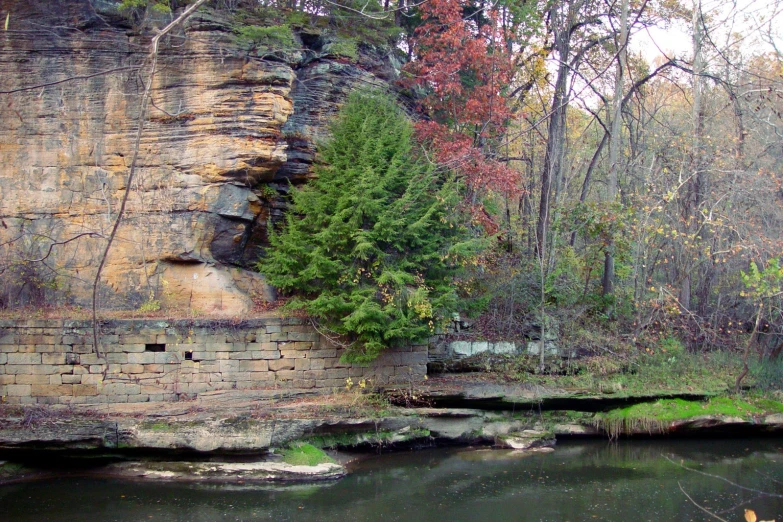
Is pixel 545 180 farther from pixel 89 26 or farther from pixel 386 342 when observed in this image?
pixel 89 26

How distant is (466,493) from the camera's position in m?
9.64

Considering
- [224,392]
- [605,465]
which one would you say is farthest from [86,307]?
[605,465]

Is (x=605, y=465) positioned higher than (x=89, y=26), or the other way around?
(x=89, y=26)

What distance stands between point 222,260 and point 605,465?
8.18 meters

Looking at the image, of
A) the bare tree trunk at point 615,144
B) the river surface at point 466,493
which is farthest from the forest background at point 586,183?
the river surface at point 466,493

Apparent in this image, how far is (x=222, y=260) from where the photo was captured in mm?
13508

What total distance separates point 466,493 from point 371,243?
4574mm

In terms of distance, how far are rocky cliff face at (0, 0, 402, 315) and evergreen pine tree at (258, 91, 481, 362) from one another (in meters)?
1.32

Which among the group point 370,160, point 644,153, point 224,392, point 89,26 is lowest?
point 224,392

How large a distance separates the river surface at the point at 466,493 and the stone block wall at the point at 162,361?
1720 mm

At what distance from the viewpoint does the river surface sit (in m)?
8.77

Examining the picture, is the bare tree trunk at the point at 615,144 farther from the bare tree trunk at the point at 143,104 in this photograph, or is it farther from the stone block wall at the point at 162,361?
the bare tree trunk at the point at 143,104

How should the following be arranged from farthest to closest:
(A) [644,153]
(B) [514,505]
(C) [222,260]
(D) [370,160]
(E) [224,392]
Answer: (A) [644,153] → (C) [222,260] → (D) [370,160] → (E) [224,392] → (B) [514,505]

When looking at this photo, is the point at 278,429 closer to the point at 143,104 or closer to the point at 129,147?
the point at 143,104
